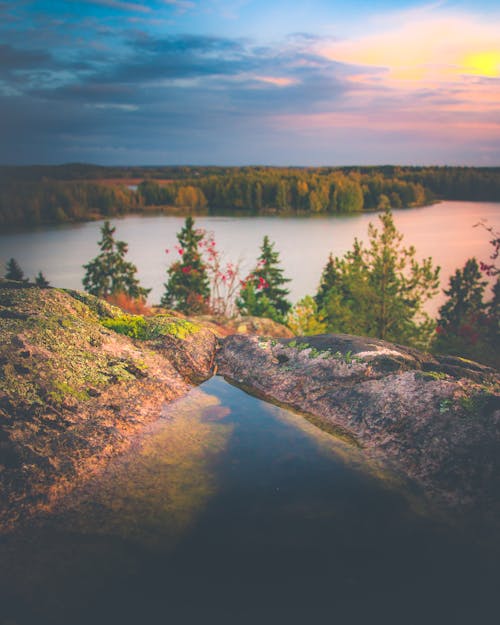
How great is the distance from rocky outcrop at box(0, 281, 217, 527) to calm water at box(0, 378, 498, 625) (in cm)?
29

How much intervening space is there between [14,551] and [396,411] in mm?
3527

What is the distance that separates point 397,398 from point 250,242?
6072cm

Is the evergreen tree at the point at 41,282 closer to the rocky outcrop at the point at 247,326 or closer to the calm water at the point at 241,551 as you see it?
the calm water at the point at 241,551

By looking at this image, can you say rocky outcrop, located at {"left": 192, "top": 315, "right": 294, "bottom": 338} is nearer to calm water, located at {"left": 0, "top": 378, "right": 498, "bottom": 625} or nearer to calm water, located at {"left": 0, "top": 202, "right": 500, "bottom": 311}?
calm water, located at {"left": 0, "top": 378, "right": 498, "bottom": 625}

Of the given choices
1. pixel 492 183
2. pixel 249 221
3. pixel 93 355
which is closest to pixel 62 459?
pixel 93 355

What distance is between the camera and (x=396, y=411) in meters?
4.45

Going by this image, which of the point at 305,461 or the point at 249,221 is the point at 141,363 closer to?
the point at 305,461

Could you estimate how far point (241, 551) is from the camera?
3031mm

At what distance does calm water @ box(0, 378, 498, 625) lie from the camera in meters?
2.58

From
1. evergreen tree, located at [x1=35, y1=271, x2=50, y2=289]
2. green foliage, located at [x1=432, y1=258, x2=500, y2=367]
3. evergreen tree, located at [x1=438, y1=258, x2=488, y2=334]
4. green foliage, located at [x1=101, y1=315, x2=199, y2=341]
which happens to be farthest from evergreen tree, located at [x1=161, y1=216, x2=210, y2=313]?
green foliage, located at [x1=101, y1=315, x2=199, y2=341]

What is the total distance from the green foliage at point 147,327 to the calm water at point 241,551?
7.91 ft

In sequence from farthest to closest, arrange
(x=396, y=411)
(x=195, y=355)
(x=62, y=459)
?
1. (x=195, y=355)
2. (x=396, y=411)
3. (x=62, y=459)

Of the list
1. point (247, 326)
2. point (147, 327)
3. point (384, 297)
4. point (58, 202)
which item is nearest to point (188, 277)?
point (384, 297)

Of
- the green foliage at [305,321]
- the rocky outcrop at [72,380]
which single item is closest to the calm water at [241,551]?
the rocky outcrop at [72,380]
